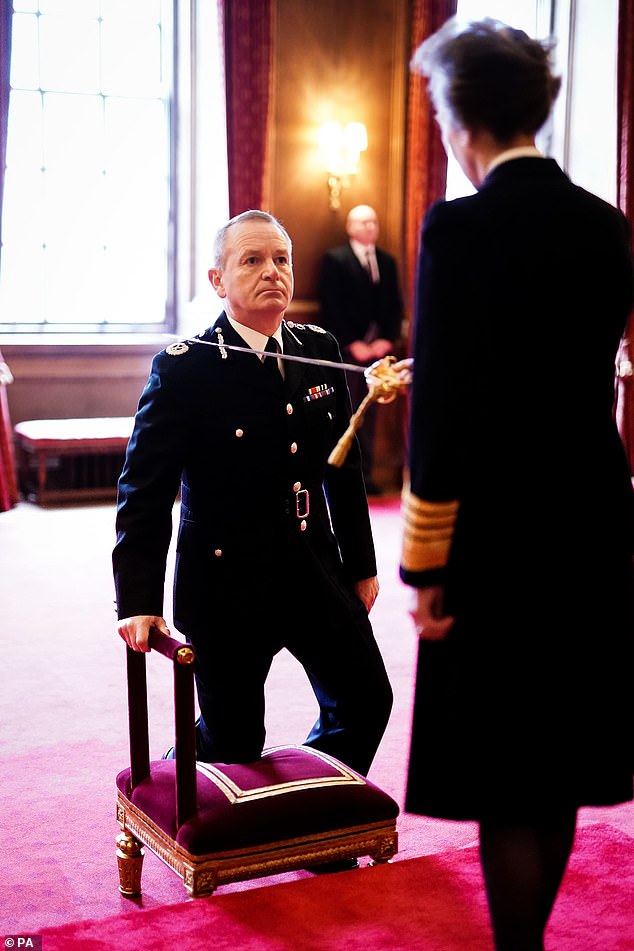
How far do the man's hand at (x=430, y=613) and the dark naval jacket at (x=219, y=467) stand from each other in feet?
2.73

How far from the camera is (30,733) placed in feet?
11.8

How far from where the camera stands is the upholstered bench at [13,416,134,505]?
7.50 metres

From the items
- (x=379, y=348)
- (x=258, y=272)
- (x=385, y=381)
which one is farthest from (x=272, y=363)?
(x=379, y=348)

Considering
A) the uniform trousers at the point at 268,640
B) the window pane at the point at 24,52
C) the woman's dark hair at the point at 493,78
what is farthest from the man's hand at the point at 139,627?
the window pane at the point at 24,52

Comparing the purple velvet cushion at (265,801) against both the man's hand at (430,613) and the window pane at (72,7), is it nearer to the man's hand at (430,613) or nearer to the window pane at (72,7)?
the man's hand at (430,613)

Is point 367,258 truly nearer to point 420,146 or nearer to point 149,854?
point 420,146

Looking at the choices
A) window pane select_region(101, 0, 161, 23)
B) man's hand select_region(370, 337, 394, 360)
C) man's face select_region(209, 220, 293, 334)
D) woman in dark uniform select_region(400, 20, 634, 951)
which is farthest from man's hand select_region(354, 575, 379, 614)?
window pane select_region(101, 0, 161, 23)

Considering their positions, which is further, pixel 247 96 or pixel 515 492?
pixel 247 96

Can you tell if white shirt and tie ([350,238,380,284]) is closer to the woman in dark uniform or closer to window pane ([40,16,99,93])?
window pane ([40,16,99,93])

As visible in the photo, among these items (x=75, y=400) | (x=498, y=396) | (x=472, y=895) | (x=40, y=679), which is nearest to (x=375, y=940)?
(x=472, y=895)

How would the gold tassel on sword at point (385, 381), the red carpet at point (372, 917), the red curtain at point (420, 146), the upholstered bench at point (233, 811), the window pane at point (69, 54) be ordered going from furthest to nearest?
the red curtain at point (420, 146)
the window pane at point (69, 54)
the upholstered bench at point (233, 811)
the red carpet at point (372, 917)
the gold tassel on sword at point (385, 381)

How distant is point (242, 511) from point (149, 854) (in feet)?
3.02

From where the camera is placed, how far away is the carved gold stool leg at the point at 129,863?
2516 mm

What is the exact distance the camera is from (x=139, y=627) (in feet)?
7.70
